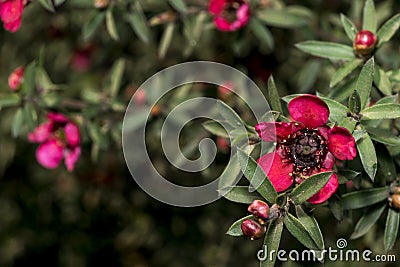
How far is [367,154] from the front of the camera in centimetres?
110

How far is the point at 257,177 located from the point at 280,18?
31.1 inches

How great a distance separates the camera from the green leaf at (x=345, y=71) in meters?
1.30

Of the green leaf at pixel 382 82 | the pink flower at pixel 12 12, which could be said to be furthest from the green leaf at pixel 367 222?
the pink flower at pixel 12 12

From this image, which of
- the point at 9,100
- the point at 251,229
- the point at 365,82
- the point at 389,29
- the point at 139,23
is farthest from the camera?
the point at 139,23

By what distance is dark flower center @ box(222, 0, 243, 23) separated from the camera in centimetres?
161

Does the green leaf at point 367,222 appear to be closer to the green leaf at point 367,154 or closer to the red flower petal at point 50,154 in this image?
the green leaf at point 367,154

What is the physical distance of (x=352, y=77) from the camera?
140 centimetres

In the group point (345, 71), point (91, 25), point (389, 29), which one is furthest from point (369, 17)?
point (91, 25)

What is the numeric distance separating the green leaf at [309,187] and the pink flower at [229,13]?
24.4 inches

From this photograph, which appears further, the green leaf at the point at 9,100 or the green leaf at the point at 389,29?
the green leaf at the point at 9,100

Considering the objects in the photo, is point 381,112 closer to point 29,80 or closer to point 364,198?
point 364,198

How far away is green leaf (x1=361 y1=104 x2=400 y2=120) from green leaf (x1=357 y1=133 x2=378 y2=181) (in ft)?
0.13

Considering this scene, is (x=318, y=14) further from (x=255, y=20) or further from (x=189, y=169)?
(x=189, y=169)

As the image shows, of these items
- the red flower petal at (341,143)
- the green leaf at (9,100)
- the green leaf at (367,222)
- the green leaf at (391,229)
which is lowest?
the green leaf at (367,222)
